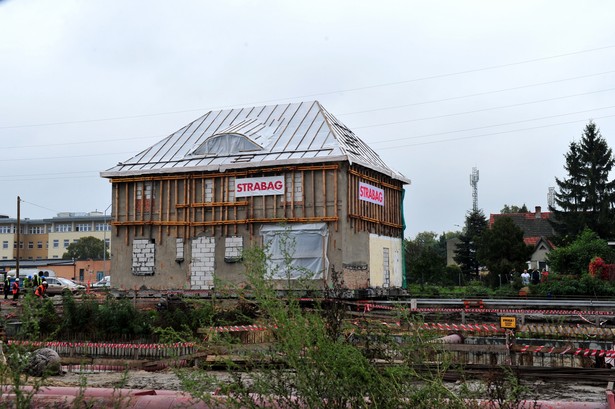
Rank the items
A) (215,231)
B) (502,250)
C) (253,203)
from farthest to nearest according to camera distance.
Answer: (502,250)
(215,231)
(253,203)

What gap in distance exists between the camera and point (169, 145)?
105 feet

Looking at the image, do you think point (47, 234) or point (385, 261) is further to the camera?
point (47, 234)

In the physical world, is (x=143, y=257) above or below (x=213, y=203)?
below

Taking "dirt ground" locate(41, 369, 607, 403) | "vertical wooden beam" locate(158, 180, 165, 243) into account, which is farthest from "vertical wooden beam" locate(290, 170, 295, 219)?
"dirt ground" locate(41, 369, 607, 403)

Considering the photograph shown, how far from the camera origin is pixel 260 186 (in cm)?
2811

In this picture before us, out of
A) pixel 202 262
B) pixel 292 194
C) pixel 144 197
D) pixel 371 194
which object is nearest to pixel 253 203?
pixel 292 194

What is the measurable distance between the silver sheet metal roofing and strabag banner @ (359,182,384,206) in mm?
909

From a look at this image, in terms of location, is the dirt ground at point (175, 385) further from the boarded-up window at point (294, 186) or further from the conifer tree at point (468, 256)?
the conifer tree at point (468, 256)

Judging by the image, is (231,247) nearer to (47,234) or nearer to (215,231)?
(215,231)

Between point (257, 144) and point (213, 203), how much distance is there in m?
3.22

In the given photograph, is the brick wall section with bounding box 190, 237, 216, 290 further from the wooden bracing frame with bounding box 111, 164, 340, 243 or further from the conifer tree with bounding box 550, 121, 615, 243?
the conifer tree with bounding box 550, 121, 615, 243

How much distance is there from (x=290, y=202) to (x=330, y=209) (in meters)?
1.77

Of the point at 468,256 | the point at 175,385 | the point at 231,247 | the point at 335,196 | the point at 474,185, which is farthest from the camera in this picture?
the point at 474,185

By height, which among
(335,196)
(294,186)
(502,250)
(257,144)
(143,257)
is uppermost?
(257,144)
